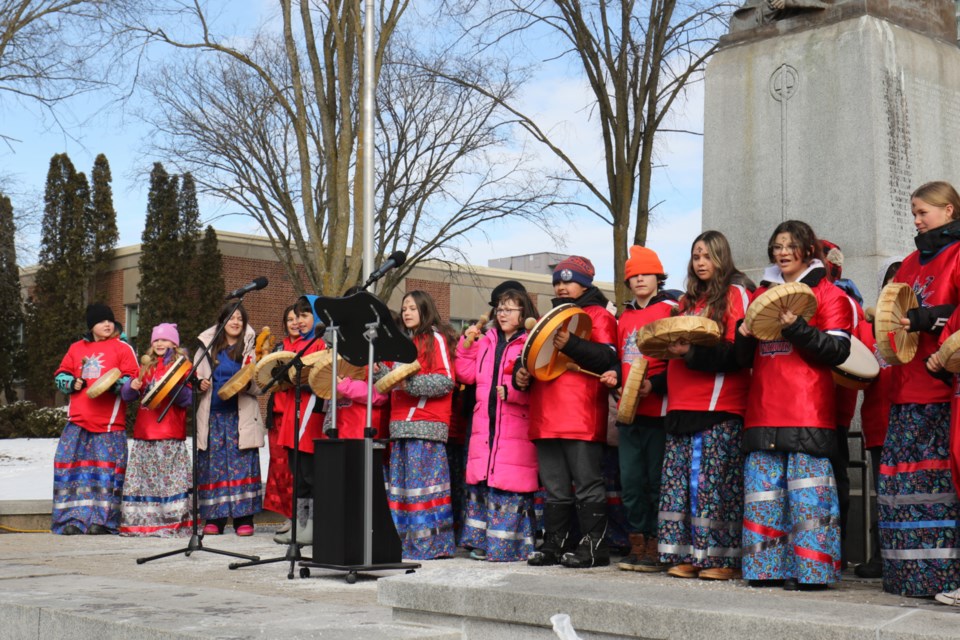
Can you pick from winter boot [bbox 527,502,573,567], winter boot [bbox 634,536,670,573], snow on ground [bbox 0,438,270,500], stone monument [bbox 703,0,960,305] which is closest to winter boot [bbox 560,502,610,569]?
winter boot [bbox 527,502,573,567]

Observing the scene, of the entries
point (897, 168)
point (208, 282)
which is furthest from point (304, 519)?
point (208, 282)

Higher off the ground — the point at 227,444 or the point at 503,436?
the point at 503,436

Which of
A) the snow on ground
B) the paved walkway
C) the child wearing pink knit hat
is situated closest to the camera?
the paved walkway

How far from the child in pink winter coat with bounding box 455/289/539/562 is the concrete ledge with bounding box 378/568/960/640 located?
245cm

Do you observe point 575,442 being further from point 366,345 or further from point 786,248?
point 786,248

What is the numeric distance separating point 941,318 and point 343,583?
3.78 metres

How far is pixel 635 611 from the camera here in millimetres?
4227

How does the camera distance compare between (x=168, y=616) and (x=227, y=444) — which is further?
(x=227, y=444)

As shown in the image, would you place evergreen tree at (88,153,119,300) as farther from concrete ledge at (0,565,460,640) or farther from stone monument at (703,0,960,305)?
concrete ledge at (0,565,460,640)

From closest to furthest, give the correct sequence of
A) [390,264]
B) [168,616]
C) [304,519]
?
1. [168,616]
2. [390,264]
3. [304,519]

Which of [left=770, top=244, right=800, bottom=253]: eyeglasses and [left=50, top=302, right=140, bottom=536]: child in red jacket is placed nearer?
[left=770, top=244, right=800, bottom=253]: eyeglasses

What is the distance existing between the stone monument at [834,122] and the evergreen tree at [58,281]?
33171 millimetres

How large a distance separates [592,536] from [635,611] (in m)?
2.90

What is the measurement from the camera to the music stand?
6.91 meters
